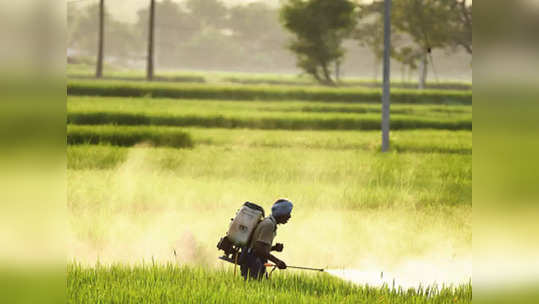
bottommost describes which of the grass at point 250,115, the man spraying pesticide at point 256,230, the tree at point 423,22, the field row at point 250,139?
the man spraying pesticide at point 256,230

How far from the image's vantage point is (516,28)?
192 cm

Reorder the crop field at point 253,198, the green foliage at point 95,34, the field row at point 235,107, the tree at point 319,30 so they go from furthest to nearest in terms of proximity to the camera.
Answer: the tree at point 319,30 < the green foliage at point 95,34 < the field row at point 235,107 < the crop field at point 253,198

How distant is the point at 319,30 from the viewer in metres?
15.1

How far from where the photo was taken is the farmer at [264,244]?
3.42 m

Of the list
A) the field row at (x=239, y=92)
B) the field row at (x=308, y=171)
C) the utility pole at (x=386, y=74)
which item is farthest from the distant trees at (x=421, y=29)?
the field row at (x=308, y=171)

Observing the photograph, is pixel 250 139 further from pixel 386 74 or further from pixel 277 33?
pixel 277 33

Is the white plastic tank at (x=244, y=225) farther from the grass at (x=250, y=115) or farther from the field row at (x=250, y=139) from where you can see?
the grass at (x=250, y=115)

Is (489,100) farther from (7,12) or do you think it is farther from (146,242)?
(146,242)

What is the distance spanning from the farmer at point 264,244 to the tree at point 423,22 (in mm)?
12037

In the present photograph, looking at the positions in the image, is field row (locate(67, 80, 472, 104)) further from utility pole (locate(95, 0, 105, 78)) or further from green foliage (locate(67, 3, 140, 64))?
green foliage (locate(67, 3, 140, 64))

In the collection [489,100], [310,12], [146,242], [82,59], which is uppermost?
[310,12]

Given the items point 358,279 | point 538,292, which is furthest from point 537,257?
point 358,279

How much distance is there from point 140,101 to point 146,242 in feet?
26.9

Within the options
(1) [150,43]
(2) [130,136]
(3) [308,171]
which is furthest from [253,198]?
(1) [150,43]
